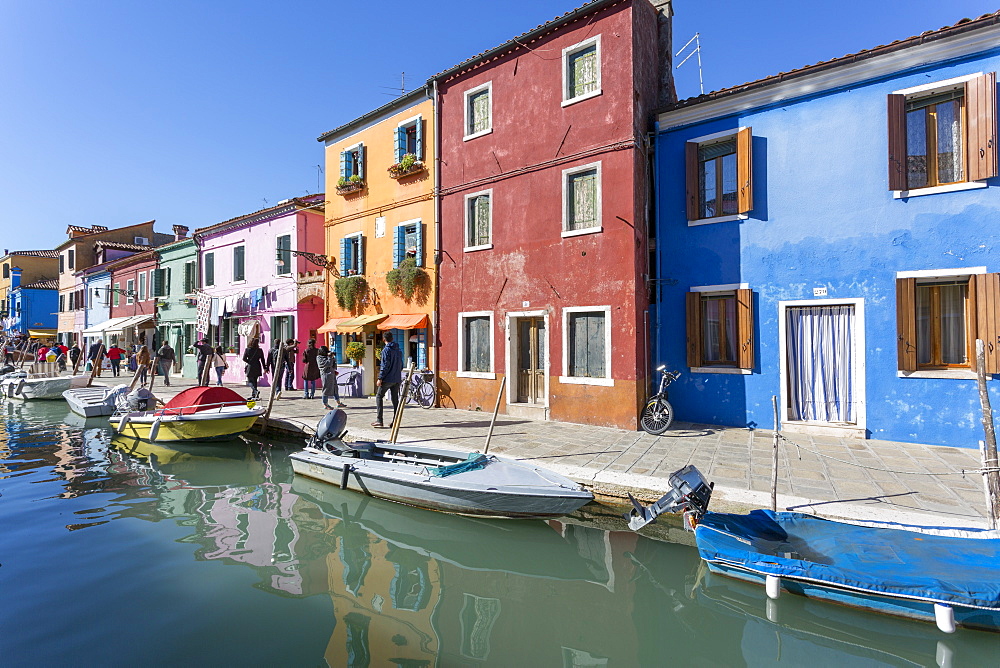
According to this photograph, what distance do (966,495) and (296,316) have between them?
57.6 feet

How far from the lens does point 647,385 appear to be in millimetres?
10359

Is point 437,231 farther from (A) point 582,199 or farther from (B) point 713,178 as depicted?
(B) point 713,178

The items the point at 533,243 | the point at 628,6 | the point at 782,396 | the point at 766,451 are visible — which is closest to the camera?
the point at 766,451

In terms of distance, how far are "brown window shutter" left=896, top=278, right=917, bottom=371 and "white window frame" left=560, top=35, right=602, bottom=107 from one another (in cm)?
676

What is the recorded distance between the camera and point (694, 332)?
1021 cm

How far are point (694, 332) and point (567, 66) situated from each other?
6.49m

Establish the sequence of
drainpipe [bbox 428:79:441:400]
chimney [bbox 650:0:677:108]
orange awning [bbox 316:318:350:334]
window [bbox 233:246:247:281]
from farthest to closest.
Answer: window [bbox 233:246:247:281], orange awning [bbox 316:318:350:334], drainpipe [bbox 428:79:441:400], chimney [bbox 650:0:677:108]

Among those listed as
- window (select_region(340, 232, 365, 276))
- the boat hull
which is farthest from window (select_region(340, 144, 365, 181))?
the boat hull

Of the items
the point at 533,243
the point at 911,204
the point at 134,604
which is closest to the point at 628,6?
the point at 533,243

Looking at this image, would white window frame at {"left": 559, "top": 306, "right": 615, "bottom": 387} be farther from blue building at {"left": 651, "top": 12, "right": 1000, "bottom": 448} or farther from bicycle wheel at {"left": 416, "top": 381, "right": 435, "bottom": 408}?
bicycle wheel at {"left": 416, "top": 381, "right": 435, "bottom": 408}

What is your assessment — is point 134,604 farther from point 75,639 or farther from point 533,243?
point 533,243

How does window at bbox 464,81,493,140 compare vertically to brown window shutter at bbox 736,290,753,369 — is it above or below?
above

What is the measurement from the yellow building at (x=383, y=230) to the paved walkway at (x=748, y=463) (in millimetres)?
4061

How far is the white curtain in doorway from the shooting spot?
8953 mm
